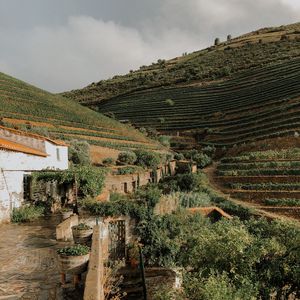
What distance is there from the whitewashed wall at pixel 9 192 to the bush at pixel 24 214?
8.6 inches

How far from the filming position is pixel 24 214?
1505 cm

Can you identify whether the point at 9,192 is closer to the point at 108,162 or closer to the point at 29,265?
the point at 29,265

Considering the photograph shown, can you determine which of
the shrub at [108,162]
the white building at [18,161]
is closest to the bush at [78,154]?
the shrub at [108,162]

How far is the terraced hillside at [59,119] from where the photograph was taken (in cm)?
4034

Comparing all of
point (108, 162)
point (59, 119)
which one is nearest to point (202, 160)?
point (108, 162)

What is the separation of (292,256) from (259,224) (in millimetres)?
4298

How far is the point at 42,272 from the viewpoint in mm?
9031

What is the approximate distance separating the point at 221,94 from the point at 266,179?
34.1 meters

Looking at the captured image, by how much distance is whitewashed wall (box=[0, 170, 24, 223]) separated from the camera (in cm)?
1422

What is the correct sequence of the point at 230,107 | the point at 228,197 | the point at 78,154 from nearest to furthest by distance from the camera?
the point at 228,197
the point at 78,154
the point at 230,107

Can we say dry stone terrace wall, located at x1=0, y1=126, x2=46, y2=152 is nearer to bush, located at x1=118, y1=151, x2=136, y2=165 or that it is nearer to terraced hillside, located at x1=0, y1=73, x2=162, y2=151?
terraced hillside, located at x1=0, y1=73, x2=162, y2=151

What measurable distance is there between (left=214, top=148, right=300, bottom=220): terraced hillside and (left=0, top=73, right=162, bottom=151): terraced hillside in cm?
1389

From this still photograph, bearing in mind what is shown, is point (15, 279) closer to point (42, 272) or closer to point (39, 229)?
point (42, 272)

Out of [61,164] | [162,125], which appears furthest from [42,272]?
[162,125]
